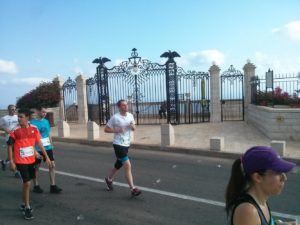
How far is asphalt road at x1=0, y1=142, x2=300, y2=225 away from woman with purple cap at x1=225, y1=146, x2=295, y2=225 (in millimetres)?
3346

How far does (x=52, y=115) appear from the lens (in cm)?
2266

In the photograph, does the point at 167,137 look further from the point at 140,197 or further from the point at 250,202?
the point at 250,202

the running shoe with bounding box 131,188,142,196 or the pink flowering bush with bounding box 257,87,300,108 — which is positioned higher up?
the pink flowering bush with bounding box 257,87,300,108

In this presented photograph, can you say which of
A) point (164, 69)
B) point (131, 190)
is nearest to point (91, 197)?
point (131, 190)

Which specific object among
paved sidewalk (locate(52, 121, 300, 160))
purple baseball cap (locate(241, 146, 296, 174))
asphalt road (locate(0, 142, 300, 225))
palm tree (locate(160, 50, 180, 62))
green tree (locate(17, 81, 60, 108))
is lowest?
asphalt road (locate(0, 142, 300, 225))

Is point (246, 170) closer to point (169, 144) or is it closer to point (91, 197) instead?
point (91, 197)

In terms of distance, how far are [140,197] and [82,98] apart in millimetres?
16052

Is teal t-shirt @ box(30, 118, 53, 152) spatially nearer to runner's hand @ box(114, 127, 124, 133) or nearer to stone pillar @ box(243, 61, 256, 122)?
runner's hand @ box(114, 127, 124, 133)

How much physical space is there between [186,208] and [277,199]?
1.72 m

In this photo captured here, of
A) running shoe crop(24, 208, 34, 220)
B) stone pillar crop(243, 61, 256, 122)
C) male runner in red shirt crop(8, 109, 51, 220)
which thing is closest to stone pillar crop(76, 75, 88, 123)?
stone pillar crop(243, 61, 256, 122)

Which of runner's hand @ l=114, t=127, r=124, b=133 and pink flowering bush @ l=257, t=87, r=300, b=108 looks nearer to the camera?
runner's hand @ l=114, t=127, r=124, b=133

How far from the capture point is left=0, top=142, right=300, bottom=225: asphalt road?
19.0 feet

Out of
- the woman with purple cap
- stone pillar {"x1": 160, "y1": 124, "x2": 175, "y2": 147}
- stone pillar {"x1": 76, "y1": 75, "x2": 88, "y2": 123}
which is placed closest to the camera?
the woman with purple cap

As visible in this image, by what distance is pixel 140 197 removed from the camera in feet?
22.5
